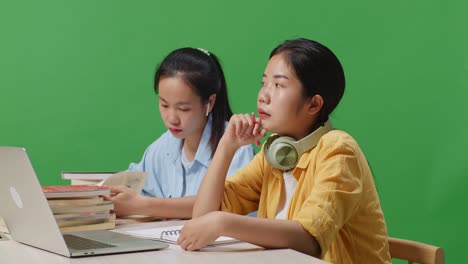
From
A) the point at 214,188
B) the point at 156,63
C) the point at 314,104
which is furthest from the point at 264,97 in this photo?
the point at 156,63

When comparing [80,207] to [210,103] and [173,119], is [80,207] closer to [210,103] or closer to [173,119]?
[173,119]

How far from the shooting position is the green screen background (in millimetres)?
2975

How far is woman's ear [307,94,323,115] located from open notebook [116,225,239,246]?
0.41 metres

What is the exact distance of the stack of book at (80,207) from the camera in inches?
70.9

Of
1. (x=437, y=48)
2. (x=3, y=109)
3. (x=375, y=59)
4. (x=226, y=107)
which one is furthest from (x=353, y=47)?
(x=3, y=109)

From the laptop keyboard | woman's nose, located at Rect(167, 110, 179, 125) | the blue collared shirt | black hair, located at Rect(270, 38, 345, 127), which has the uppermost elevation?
black hair, located at Rect(270, 38, 345, 127)

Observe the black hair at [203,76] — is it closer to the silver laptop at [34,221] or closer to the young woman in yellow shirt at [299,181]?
the young woman in yellow shirt at [299,181]

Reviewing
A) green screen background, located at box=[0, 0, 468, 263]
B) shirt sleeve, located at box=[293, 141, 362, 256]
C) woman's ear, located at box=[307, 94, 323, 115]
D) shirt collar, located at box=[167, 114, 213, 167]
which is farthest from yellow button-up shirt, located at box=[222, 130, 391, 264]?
green screen background, located at box=[0, 0, 468, 263]

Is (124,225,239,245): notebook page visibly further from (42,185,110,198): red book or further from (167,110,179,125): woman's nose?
(167,110,179,125): woman's nose

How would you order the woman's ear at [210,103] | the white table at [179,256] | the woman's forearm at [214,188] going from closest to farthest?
the white table at [179,256], the woman's forearm at [214,188], the woman's ear at [210,103]

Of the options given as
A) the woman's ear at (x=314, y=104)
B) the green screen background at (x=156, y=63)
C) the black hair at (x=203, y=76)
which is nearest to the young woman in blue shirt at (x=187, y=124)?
the black hair at (x=203, y=76)

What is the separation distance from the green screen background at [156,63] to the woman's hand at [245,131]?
1166mm

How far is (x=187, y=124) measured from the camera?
243cm

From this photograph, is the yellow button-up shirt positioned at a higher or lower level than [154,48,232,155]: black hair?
lower
